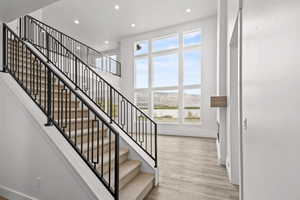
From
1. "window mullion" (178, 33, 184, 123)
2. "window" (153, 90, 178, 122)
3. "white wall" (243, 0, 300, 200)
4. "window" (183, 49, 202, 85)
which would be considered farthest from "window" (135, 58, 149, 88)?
"white wall" (243, 0, 300, 200)

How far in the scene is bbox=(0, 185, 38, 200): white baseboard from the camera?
6.53ft

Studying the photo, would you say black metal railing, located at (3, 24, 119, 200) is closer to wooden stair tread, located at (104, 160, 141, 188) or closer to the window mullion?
wooden stair tread, located at (104, 160, 141, 188)

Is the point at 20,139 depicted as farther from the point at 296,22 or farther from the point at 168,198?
the point at 296,22

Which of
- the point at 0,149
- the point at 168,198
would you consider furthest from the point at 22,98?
the point at 168,198

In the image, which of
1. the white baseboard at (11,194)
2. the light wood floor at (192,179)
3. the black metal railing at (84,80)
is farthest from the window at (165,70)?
the white baseboard at (11,194)

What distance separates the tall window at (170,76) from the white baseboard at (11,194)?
5.47 metres

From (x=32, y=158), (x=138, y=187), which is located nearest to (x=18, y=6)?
(x=32, y=158)

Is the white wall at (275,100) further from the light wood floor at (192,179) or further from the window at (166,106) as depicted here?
the window at (166,106)

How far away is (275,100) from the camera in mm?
806

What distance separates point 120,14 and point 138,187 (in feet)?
20.0

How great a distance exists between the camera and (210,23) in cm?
600

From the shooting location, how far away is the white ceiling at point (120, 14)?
5.25 meters

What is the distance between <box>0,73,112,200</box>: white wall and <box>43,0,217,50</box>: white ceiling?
14.6 ft

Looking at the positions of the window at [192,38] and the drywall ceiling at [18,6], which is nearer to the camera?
the drywall ceiling at [18,6]
